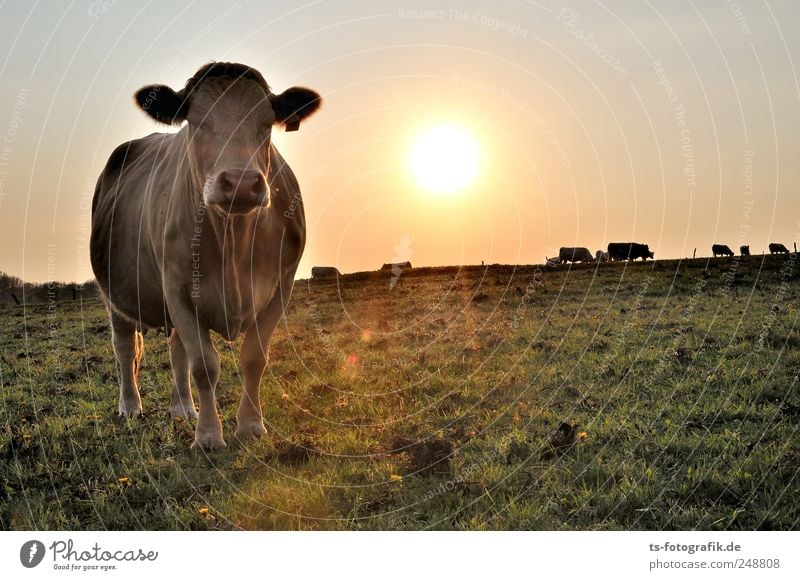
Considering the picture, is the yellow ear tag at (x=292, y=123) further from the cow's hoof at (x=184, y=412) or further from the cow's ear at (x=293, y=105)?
the cow's hoof at (x=184, y=412)

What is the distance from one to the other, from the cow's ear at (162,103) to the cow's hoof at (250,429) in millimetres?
3072

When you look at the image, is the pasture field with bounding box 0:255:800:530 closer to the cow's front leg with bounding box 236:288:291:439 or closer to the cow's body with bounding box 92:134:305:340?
the cow's front leg with bounding box 236:288:291:439

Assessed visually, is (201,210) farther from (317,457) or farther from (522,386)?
(522,386)

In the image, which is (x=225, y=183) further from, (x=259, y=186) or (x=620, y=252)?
(x=620, y=252)

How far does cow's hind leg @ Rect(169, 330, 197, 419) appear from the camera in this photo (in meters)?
8.39

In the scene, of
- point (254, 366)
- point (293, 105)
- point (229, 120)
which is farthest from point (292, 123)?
point (254, 366)

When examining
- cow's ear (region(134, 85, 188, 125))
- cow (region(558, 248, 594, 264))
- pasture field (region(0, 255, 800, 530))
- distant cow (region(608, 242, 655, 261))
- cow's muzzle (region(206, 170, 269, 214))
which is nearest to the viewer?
pasture field (region(0, 255, 800, 530))

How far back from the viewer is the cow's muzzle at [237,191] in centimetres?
577

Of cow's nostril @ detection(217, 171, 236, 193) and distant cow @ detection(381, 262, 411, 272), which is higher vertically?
distant cow @ detection(381, 262, 411, 272)

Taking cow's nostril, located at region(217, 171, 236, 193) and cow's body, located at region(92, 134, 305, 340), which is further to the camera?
cow's body, located at region(92, 134, 305, 340)

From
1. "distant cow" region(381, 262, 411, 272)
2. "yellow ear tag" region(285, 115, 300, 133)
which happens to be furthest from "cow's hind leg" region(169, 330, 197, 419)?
"distant cow" region(381, 262, 411, 272)

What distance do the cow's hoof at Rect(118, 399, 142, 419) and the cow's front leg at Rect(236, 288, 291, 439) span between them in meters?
1.91

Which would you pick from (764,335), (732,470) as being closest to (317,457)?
(732,470)
